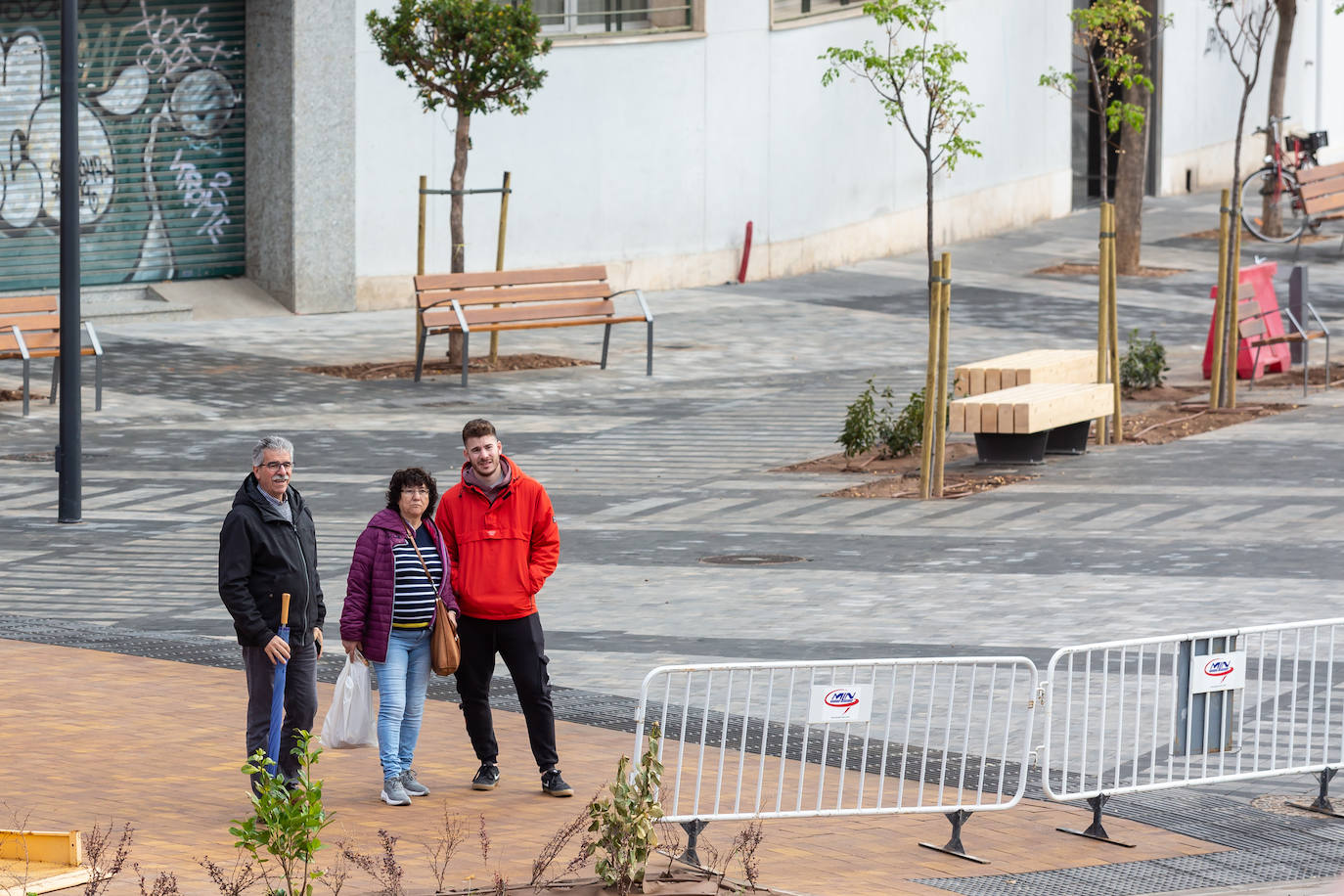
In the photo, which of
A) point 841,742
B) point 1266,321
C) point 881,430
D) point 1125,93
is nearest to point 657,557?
point 881,430

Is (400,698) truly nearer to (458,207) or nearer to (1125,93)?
(458,207)

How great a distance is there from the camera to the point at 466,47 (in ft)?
69.2

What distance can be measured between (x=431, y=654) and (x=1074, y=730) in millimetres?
2753

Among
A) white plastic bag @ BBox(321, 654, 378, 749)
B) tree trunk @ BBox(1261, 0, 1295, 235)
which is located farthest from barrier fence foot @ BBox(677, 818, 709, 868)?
tree trunk @ BBox(1261, 0, 1295, 235)

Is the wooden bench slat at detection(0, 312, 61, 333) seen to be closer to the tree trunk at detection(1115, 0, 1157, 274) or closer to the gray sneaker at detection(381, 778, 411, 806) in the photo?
the gray sneaker at detection(381, 778, 411, 806)

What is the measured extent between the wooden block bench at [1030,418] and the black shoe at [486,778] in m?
8.53

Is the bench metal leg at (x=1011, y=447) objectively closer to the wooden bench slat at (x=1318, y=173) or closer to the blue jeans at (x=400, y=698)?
the blue jeans at (x=400, y=698)

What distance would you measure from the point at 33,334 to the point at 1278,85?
21243 mm

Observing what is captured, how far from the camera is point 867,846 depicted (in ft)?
25.9

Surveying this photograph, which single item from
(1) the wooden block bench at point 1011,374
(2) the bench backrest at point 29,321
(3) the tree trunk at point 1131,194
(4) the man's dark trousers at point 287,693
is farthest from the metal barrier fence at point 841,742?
(3) the tree trunk at point 1131,194

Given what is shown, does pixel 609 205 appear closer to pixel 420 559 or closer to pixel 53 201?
pixel 53 201

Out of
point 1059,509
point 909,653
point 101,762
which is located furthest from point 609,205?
point 101,762

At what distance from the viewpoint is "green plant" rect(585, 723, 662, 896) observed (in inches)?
267

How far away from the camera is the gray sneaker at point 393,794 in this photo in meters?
8.23
